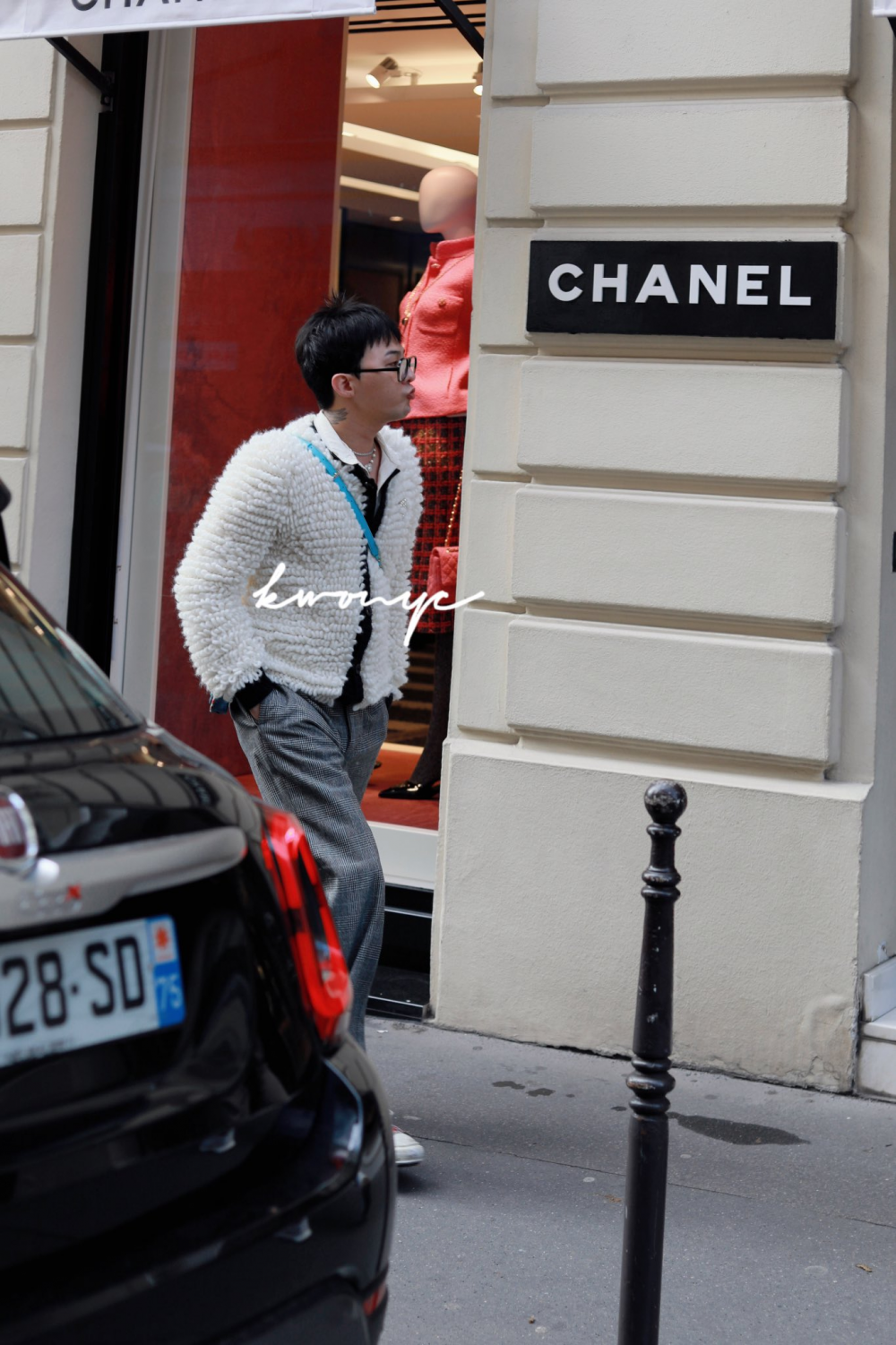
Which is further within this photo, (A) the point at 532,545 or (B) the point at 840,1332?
(A) the point at 532,545

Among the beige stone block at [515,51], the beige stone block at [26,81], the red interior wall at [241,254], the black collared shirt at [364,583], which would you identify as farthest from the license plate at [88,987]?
Answer: the beige stone block at [26,81]

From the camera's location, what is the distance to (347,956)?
13.1 feet

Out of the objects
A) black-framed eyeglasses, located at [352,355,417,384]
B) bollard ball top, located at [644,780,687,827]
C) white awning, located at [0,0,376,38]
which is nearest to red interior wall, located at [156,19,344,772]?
white awning, located at [0,0,376,38]

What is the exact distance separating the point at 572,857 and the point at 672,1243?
61.9 inches

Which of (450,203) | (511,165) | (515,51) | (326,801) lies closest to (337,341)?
(326,801)

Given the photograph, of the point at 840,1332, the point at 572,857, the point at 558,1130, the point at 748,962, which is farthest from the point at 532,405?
the point at 840,1332

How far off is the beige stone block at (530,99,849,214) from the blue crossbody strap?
161 cm

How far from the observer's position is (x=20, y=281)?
21.2ft

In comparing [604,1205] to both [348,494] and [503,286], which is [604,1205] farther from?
[503,286]

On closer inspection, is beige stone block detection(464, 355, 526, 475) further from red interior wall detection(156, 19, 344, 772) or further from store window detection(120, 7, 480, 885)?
red interior wall detection(156, 19, 344, 772)

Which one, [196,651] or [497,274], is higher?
[497,274]

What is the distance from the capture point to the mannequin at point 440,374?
626 centimetres

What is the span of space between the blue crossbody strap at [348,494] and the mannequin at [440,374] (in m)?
2.15

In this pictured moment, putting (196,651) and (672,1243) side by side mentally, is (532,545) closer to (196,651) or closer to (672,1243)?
(196,651)
